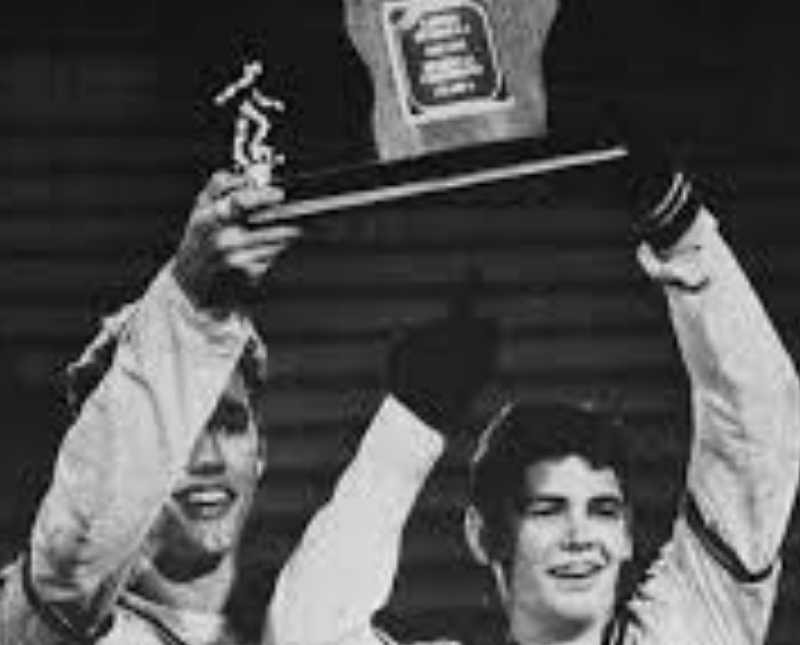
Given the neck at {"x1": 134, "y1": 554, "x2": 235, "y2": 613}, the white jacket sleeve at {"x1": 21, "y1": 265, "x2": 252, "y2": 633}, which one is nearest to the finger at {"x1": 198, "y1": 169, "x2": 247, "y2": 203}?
the white jacket sleeve at {"x1": 21, "y1": 265, "x2": 252, "y2": 633}

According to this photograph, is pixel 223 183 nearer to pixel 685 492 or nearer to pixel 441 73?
pixel 441 73

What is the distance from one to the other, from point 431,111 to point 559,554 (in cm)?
144

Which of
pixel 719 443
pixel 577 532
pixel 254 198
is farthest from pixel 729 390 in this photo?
pixel 254 198

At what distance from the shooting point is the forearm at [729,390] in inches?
233

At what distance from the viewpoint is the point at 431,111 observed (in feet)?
19.6

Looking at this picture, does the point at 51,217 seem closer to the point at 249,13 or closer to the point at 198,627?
the point at 249,13

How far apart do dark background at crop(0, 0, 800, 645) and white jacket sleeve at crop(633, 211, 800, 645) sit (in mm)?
117

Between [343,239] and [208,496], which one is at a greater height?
[343,239]

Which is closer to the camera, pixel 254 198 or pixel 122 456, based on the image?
pixel 122 456

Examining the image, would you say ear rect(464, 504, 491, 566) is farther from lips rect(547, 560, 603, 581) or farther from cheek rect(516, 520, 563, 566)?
lips rect(547, 560, 603, 581)

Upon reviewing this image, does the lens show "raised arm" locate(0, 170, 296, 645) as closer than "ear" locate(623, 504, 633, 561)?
Yes

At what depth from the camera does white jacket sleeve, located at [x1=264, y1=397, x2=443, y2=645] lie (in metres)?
5.80

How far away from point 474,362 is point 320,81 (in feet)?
3.33

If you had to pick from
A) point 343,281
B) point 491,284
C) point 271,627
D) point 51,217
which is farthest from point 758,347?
point 51,217
